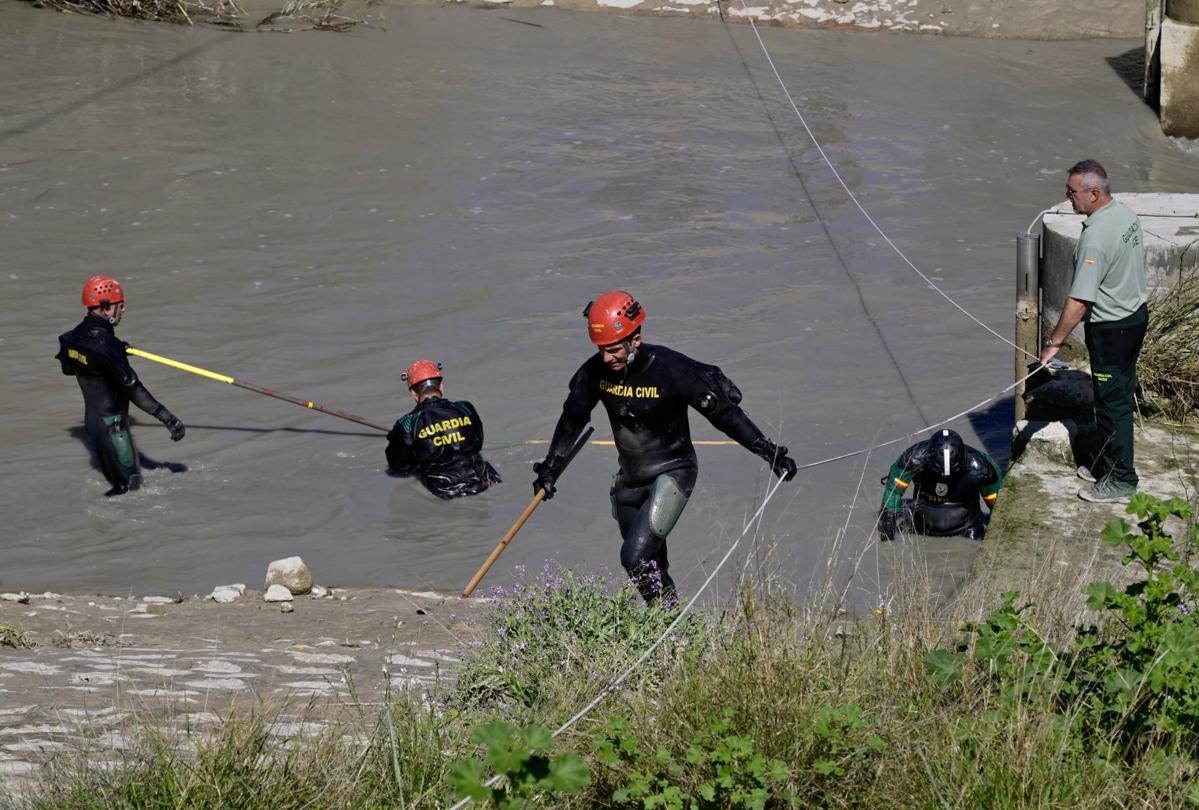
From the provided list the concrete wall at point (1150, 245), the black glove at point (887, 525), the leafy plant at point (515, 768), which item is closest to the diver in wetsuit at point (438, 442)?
the black glove at point (887, 525)

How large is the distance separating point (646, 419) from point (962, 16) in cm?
1598

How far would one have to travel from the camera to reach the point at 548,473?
757 cm

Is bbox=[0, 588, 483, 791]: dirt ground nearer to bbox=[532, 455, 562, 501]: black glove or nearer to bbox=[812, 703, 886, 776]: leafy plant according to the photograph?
bbox=[532, 455, 562, 501]: black glove

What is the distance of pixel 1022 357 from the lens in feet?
31.0

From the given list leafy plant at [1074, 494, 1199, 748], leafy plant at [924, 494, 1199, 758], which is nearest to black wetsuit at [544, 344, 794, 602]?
leafy plant at [924, 494, 1199, 758]

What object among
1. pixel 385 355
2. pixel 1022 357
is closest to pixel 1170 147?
pixel 1022 357

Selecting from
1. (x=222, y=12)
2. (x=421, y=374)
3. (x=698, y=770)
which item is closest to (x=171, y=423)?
(x=421, y=374)

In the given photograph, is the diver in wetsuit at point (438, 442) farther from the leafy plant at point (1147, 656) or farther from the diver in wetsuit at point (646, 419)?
the leafy plant at point (1147, 656)

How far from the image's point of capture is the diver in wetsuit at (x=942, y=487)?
8.42 metres

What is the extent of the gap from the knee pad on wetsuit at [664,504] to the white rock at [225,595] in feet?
9.22

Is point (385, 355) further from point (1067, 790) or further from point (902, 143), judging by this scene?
point (1067, 790)

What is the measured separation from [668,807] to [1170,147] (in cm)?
1571

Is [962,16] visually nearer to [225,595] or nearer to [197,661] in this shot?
[225,595]

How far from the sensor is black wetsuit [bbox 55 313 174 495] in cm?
1033
